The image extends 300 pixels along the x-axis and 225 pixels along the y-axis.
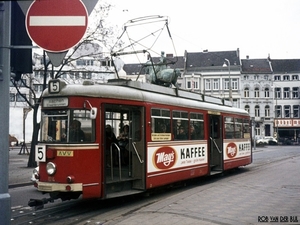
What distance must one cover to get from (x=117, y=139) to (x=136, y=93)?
54.0 inches

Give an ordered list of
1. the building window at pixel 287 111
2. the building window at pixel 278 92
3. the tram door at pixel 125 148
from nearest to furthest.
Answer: the tram door at pixel 125 148 → the building window at pixel 287 111 → the building window at pixel 278 92

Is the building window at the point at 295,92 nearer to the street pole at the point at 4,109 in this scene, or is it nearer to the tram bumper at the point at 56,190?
the tram bumper at the point at 56,190

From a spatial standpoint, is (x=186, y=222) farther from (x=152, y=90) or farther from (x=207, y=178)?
(x=207, y=178)

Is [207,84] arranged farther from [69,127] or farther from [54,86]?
[69,127]

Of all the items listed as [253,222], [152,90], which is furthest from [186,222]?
[152,90]

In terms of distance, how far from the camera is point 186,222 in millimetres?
7273

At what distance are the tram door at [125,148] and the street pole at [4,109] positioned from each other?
16.7 ft

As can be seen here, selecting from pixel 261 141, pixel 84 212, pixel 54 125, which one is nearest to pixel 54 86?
pixel 54 125

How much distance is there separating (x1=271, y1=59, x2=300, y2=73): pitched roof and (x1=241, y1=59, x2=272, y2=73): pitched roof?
1.69 meters

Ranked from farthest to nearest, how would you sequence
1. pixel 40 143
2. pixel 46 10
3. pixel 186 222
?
1. pixel 40 143
2. pixel 186 222
3. pixel 46 10

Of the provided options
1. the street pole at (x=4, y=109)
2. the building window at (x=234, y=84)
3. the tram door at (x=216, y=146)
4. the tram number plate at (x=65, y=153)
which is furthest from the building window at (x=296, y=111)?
the street pole at (x=4, y=109)

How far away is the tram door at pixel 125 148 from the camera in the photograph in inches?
405

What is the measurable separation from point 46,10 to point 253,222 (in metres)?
5.29

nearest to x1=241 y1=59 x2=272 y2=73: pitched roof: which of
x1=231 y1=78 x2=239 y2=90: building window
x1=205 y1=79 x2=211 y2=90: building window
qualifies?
x1=231 y1=78 x2=239 y2=90: building window
